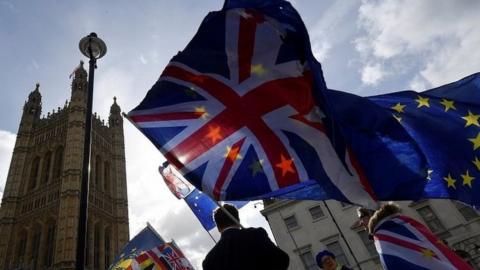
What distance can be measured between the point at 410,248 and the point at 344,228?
1949 cm

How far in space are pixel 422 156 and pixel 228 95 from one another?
2604 mm

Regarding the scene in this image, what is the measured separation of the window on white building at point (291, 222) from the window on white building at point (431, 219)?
7849mm

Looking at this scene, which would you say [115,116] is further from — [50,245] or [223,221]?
[223,221]

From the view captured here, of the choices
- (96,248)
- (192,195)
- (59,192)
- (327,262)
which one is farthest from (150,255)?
(59,192)

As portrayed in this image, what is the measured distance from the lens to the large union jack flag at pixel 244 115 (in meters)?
3.96

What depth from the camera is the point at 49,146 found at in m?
53.1

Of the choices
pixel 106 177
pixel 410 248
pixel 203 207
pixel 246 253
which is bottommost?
pixel 410 248

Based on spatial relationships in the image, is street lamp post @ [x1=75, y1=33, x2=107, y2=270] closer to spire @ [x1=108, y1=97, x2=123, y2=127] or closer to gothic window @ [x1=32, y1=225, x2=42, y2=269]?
gothic window @ [x1=32, y1=225, x2=42, y2=269]

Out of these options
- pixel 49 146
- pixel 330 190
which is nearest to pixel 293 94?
pixel 330 190

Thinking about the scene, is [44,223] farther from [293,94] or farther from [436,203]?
[293,94]

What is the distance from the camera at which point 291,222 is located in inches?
916

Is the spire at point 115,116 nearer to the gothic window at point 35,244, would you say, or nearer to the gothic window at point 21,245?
the gothic window at point 35,244

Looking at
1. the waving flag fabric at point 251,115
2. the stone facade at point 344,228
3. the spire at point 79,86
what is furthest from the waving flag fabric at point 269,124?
the spire at point 79,86

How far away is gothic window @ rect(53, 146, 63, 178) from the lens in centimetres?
5044
